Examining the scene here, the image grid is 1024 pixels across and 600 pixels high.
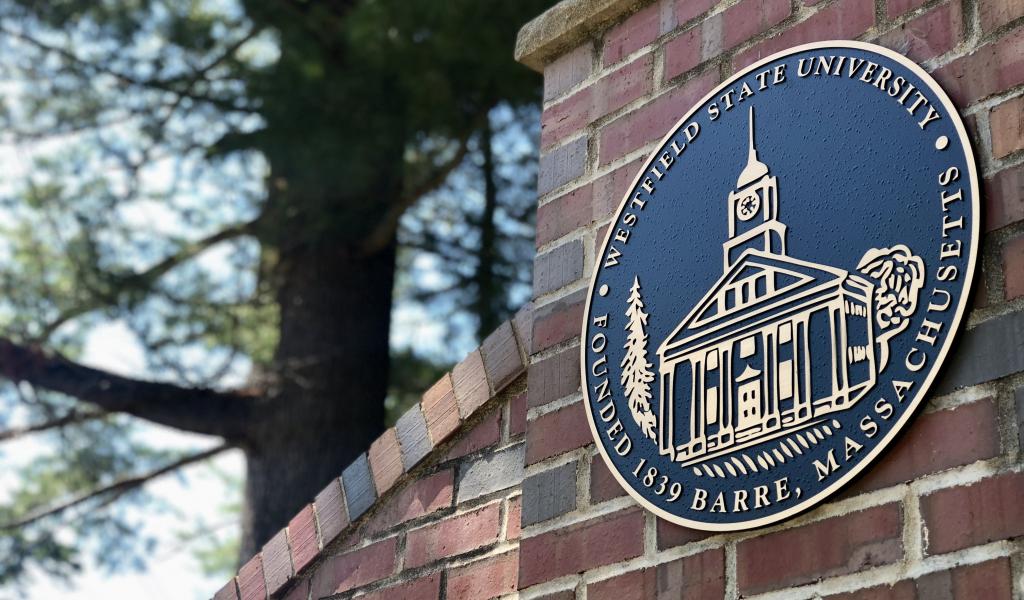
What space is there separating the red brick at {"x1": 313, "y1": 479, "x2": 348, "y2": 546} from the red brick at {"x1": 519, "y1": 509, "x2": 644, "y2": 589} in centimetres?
78

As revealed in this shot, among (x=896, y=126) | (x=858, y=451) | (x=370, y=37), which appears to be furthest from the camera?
(x=370, y=37)

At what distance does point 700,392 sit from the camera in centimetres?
214

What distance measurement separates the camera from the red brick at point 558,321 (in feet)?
8.13

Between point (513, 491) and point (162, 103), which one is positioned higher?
point (162, 103)

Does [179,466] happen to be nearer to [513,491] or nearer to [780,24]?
[513,491]

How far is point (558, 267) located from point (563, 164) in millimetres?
236

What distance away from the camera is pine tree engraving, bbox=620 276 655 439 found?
222cm

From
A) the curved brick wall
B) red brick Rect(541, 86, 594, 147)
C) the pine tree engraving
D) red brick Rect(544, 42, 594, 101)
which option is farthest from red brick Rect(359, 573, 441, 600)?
red brick Rect(544, 42, 594, 101)

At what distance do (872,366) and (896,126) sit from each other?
38 centimetres

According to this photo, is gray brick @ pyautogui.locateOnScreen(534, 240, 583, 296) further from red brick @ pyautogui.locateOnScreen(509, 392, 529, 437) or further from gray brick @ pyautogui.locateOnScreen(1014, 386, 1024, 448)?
gray brick @ pyautogui.locateOnScreen(1014, 386, 1024, 448)

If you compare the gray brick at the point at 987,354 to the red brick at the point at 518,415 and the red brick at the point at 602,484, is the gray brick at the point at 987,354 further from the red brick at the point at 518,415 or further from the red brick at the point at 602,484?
the red brick at the point at 518,415

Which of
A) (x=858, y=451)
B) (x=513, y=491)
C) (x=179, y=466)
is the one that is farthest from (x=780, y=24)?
(x=179, y=466)

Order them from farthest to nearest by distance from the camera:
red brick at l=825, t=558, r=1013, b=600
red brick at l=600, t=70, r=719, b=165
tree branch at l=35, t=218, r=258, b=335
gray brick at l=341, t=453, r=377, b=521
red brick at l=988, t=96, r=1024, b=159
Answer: tree branch at l=35, t=218, r=258, b=335 → gray brick at l=341, t=453, r=377, b=521 → red brick at l=600, t=70, r=719, b=165 → red brick at l=988, t=96, r=1024, b=159 → red brick at l=825, t=558, r=1013, b=600

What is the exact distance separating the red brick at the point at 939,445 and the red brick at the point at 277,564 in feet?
5.37
